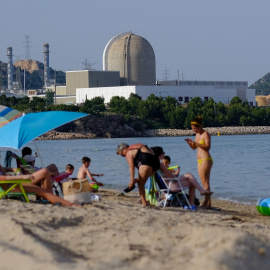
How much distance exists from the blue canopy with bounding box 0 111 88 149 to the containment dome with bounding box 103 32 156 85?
327 ft

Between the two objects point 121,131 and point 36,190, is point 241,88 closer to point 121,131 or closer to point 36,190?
point 121,131

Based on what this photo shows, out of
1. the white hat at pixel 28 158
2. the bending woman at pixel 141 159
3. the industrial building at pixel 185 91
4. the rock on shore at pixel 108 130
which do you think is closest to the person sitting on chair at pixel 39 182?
the bending woman at pixel 141 159

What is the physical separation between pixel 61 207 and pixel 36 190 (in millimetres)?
993

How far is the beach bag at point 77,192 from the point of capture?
10125 millimetres

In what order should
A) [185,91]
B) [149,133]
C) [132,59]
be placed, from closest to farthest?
[149,133] → [185,91] → [132,59]

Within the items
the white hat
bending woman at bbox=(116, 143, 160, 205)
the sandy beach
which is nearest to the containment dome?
the white hat

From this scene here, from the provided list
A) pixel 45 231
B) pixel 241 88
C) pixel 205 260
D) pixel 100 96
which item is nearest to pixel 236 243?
pixel 205 260

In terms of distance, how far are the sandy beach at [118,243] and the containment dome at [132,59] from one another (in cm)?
10386

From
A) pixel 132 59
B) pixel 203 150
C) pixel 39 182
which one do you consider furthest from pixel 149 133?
pixel 39 182

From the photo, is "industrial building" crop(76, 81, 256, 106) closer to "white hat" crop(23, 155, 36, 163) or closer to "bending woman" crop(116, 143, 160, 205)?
"white hat" crop(23, 155, 36, 163)

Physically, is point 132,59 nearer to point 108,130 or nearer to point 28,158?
point 108,130

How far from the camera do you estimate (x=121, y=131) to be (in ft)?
308

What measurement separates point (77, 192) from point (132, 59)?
101684 mm

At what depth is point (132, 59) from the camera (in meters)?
111
